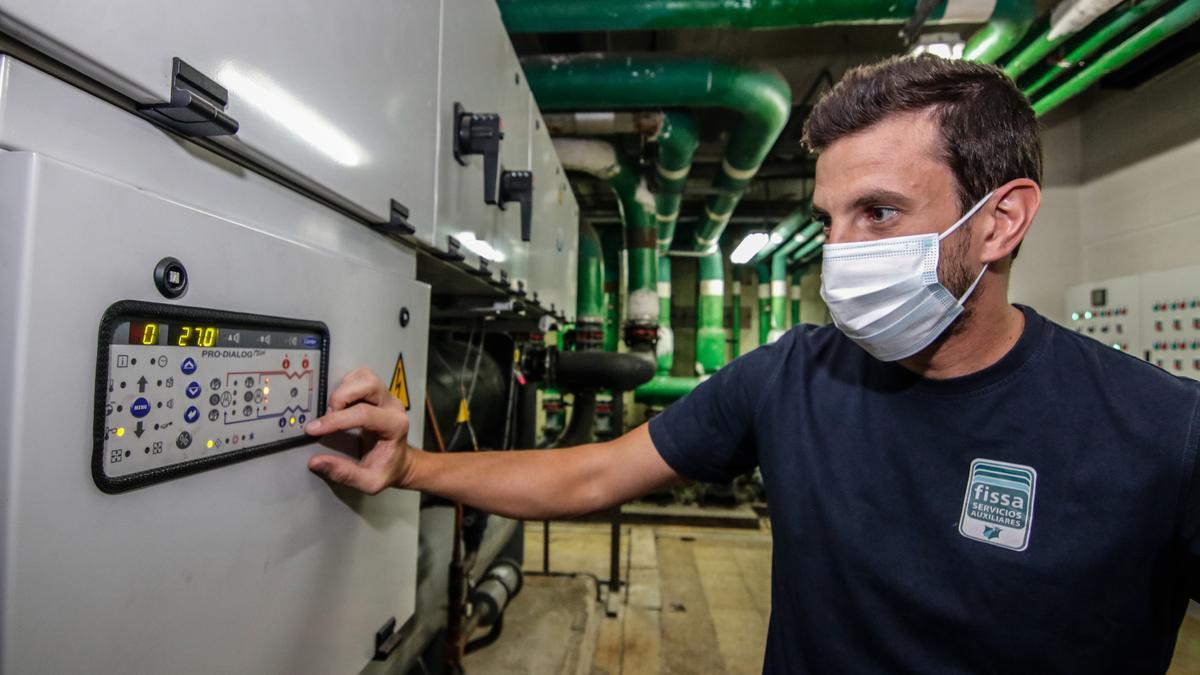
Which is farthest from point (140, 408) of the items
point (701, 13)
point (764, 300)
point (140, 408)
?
point (764, 300)

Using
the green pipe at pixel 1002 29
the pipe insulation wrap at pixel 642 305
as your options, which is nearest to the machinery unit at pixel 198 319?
the green pipe at pixel 1002 29

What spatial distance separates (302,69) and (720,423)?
0.73 metres

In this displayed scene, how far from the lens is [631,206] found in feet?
9.91

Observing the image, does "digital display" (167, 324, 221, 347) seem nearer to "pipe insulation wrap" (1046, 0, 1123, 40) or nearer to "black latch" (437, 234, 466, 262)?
"black latch" (437, 234, 466, 262)

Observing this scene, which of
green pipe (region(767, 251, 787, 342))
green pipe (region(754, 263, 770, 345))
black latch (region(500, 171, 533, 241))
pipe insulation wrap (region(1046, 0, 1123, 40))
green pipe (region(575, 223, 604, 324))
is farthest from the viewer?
green pipe (region(754, 263, 770, 345))

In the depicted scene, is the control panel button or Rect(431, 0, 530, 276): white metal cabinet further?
Rect(431, 0, 530, 276): white metal cabinet

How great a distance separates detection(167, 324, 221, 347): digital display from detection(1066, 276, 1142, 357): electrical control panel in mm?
3013

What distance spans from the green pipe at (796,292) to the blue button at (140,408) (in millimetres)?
5969

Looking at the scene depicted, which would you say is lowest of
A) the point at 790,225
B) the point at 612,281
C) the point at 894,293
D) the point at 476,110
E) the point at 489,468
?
the point at 489,468

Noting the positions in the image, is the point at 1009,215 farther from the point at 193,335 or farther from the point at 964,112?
the point at 193,335

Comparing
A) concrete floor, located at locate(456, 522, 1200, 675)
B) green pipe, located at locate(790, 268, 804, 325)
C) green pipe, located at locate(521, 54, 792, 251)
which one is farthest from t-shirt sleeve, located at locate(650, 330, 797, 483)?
green pipe, located at locate(790, 268, 804, 325)

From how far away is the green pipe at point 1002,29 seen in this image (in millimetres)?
1521

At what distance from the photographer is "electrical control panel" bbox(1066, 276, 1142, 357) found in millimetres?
2318

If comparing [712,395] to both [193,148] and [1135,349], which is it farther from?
[1135,349]
